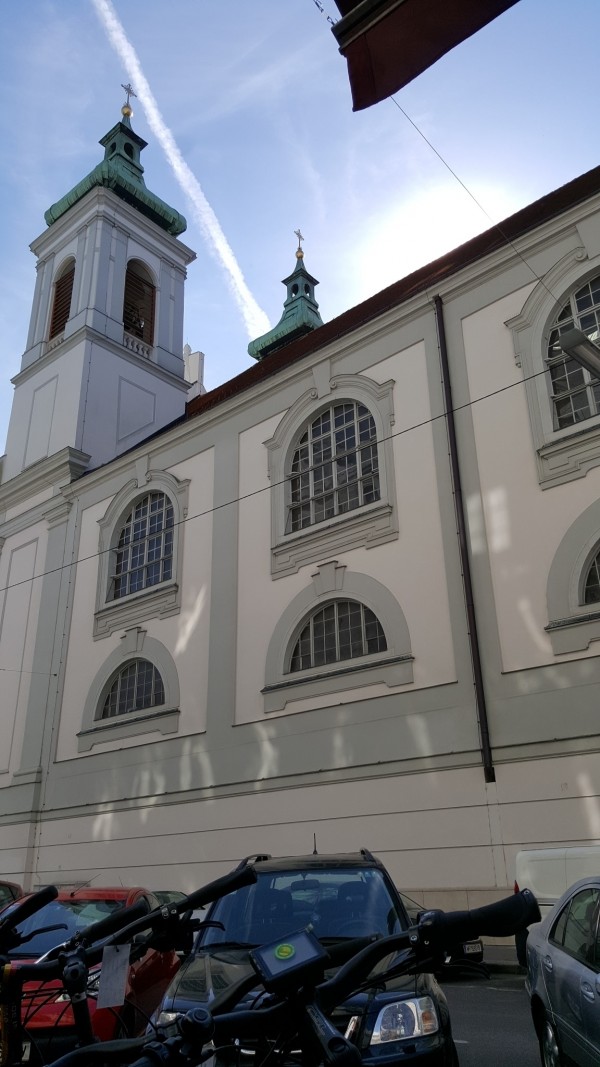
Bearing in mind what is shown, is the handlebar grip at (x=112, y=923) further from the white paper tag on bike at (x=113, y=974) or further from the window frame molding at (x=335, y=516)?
the window frame molding at (x=335, y=516)

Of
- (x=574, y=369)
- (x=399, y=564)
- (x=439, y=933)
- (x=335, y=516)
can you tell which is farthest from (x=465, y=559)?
(x=439, y=933)

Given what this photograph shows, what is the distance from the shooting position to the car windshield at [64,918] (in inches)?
265

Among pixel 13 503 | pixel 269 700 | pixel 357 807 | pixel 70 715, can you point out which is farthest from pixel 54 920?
pixel 13 503

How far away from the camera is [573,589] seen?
12.8 meters

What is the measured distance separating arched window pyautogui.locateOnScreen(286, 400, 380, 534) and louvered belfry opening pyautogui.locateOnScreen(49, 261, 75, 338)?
48.7 ft

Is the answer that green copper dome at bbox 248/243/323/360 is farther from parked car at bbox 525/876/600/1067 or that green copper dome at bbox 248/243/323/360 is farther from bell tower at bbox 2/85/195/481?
parked car at bbox 525/876/600/1067

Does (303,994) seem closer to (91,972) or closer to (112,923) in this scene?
(112,923)

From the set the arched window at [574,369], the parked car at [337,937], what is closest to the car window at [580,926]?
the parked car at [337,937]

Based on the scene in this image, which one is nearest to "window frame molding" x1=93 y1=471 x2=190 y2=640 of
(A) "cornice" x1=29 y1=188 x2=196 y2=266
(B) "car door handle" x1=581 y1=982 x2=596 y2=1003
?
(A) "cornice" x1=29 y1=188 x2=196 y2=266

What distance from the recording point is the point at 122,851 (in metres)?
17.9

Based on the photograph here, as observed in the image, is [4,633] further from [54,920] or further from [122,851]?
[54,920]

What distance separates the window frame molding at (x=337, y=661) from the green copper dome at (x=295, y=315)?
2281 cm

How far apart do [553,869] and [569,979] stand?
6063 mm

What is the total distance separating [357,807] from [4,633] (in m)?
14.0
